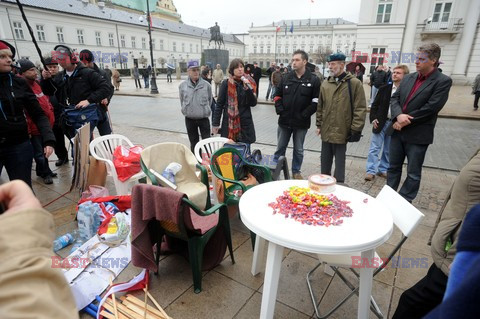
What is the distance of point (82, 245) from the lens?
2.69 m

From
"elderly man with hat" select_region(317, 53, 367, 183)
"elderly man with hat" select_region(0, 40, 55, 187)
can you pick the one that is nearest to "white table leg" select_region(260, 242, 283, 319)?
"elderly man with hat" select_region(317, 53, 367, 183)

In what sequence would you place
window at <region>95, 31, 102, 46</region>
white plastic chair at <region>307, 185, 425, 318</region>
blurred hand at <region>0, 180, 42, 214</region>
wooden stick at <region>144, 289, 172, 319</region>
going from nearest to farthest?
1. blurred hand at <region>0, 180, 42, 214</region>
2. white plastic chair at <region>307, 185, 425, 318</region>
3. wooden stick at <region>144, 289, 172, 319</region>
4. window at <region>95, 31, 102, 46</region>

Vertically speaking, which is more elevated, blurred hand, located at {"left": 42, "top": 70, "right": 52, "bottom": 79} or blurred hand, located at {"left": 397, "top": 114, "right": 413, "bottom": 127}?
Answer: blurred hand, located at {"left": 42, "top": 70, "right": 52, "bottom": 79}

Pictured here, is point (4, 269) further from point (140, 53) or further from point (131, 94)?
point (140, 53)

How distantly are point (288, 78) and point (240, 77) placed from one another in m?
0.76

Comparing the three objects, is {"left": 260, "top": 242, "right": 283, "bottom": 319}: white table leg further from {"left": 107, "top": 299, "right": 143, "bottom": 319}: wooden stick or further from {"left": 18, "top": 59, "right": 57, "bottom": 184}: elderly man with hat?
{"left": 18, "top": 59, "right": 57, "bottom": 184}: elderly man with hat

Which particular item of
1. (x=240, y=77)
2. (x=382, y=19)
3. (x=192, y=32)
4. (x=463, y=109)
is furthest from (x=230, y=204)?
(x=192, y=32)

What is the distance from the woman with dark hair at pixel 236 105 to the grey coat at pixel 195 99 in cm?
29

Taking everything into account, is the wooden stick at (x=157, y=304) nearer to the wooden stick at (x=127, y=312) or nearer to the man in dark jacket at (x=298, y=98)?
the wooden stick at (x=127, y=312)

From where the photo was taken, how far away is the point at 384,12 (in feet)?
66.0

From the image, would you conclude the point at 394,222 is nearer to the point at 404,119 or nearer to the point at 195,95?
the point at 404,119

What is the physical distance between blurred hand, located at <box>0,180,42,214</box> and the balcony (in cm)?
2672

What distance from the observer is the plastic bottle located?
2766 mm

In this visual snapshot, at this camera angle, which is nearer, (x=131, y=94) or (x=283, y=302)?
(x=283, y=302)
